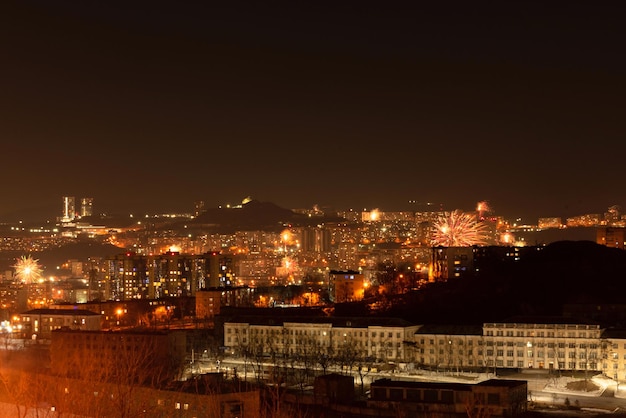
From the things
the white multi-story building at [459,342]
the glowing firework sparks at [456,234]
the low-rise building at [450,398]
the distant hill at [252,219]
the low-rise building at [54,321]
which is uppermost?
the distant hill at [252,219]

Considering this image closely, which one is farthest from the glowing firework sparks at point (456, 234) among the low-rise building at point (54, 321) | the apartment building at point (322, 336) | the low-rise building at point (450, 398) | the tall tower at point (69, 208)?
the tall tower at point (69, 208)

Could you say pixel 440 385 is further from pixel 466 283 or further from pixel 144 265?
pixel 144 265

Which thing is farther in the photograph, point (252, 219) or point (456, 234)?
point (252, 219)

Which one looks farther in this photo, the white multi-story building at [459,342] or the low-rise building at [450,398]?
the white multi-story building at [459,342]

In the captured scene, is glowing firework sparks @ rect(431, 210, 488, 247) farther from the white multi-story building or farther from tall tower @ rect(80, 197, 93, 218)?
tall tower @ rect(80, 197, 93, 218)

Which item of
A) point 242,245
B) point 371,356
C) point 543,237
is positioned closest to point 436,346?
point 371,356

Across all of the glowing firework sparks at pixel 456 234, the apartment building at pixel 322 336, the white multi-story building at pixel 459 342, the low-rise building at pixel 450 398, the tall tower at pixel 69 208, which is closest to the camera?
the low-rise building at pixel 450 398

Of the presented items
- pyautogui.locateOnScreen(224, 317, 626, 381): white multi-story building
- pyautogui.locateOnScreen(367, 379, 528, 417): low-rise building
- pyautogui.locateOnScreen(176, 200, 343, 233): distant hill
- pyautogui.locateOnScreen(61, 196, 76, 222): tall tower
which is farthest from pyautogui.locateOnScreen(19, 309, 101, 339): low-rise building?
pyautogui.locateOnScreen(61, 196, 76, 222): tall tower

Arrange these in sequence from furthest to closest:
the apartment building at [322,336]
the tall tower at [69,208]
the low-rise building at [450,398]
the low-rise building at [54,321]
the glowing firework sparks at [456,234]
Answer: the tall tower at [69,208] → the glowing firework sparks at [456,234] → the low-rise building at [54,321] → the apartment building at [322,336] → the low-rise building at [450,398]

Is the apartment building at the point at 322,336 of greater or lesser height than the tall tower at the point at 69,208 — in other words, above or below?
below

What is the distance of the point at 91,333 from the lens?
22188mm

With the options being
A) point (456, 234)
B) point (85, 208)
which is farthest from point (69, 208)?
point (456, 234)

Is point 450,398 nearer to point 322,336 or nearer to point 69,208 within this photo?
point 322,336

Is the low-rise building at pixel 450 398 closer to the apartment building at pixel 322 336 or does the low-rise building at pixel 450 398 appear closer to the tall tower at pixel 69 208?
the apartment building at pixel 322 336
